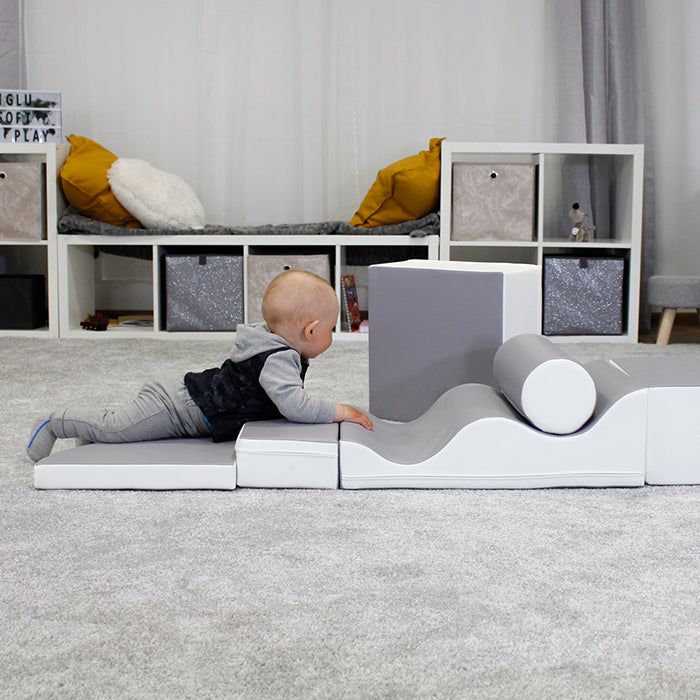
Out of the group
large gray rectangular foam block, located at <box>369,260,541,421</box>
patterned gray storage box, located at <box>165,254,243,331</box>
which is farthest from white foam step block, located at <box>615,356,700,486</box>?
patterned gray storage box, located at <box>165,254,243,331</box>

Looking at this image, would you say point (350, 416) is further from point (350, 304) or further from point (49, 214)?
point (49, 214)

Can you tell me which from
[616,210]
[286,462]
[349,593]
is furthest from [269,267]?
[349,593]

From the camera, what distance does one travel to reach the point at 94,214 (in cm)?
300

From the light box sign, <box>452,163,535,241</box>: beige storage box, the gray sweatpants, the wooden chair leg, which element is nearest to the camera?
the gray sweatpants

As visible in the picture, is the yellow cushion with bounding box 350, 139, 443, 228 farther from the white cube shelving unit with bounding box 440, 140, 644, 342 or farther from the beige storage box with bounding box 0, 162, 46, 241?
the beige storage box with bounding box 0, 162, 46, 241

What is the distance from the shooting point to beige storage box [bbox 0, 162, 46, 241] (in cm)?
294

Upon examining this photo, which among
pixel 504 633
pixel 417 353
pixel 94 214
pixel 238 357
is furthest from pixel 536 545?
pixel 94 214

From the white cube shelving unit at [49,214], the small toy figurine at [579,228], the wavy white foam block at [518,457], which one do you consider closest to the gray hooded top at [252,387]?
the wavy white foam block at [518,457]

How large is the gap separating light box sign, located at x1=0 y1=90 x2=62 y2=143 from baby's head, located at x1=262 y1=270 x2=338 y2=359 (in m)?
2.11

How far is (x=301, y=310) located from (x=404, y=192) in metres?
1.70

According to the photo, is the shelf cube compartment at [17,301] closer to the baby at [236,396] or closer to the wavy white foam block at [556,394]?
the baby at [236,396]

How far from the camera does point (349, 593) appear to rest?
0.87 m

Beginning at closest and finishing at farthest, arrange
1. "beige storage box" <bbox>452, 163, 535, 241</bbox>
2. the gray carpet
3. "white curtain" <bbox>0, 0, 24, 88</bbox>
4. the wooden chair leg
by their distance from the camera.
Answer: the gray carpet < the wooden chair leg < "beige storage box" <bbox>452, 163, 535, 241</bbox> < "white curtain" <bbox>0, 0, 24, 88</bbox>

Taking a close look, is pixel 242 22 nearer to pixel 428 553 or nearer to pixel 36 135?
pixel 36 135
